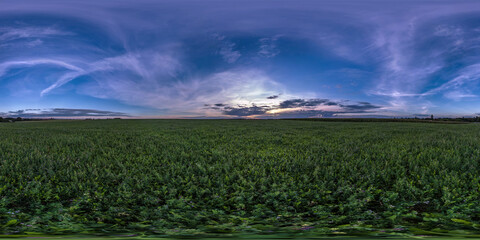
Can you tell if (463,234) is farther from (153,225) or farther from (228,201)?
(153,225)

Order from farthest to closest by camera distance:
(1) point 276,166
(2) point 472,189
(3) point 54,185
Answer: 1. (1) point 276,166
2. (3) point 54,185
3. (2) point 472,189

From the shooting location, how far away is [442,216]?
3.09 m

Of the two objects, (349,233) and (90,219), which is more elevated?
(349,233)

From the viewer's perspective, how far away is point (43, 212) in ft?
11.6

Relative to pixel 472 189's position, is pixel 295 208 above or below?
below

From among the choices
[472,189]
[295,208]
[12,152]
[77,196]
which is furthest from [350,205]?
[12,152]

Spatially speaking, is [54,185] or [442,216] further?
[54,185]

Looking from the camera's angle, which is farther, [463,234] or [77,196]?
[77,196]

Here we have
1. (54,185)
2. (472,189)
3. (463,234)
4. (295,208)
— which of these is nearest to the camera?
(463,234)

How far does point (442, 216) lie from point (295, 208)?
213cm

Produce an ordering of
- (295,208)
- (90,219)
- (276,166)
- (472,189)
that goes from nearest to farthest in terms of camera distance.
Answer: (90,219) → (295,208) → (472,189) → (276,166)

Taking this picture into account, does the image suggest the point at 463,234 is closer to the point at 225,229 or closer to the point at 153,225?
the point at 225,229

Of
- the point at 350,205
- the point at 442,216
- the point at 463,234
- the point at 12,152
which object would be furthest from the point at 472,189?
the point at 12,152

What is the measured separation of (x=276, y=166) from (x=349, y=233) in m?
3.00
